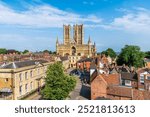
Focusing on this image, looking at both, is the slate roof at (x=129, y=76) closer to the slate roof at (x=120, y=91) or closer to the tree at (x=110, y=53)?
the slate roof at (x=120, y=91)

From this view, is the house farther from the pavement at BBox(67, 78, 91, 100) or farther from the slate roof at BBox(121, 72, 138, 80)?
the pavement at BBox(67, 78, 91, 100)

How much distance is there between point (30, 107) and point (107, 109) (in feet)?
5.73

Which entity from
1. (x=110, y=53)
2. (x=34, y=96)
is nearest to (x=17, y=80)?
(x=34, y=96)

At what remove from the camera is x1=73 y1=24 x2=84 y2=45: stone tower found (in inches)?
4250

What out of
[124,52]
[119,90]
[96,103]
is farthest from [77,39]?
[96,103]

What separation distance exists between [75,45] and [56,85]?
79684 millimetres

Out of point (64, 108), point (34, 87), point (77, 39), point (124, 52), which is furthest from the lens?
point (77, 39)

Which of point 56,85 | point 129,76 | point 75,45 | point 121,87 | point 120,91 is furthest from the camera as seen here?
point 75,45

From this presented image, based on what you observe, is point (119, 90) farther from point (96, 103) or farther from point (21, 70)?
point (96, 103)

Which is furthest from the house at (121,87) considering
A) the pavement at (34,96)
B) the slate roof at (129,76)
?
the pavement at (34,96)

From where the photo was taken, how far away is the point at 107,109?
14.6ft

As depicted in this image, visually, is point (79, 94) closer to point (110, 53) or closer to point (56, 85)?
point (56, 85)

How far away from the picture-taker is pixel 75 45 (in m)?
99.1

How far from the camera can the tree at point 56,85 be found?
63.1 feet
